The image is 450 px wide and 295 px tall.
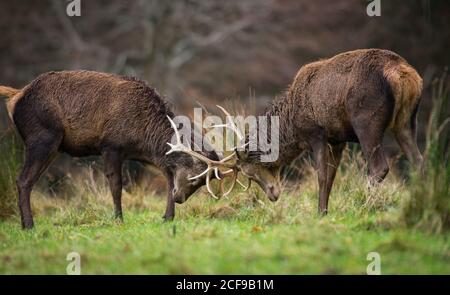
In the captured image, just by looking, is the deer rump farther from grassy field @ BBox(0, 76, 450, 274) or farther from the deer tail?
grassy field @ BBox(0, 76, 450, 274)

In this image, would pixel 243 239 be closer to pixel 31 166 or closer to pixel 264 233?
pixel 264 233

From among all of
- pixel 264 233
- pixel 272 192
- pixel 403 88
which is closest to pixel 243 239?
pixel 264 233

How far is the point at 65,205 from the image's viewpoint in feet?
41.3

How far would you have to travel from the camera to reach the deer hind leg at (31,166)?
10.7 metres

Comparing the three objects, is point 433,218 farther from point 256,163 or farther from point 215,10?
point 215,10

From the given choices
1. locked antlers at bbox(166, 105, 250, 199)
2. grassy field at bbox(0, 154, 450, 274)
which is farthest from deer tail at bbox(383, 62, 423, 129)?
locked antlers at bbox(166, 105, 250, 199)

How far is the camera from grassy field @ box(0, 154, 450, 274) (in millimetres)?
7590

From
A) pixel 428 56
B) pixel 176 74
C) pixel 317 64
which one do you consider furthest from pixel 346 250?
pixel 176 74

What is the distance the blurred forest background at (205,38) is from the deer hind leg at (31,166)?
14.4 m

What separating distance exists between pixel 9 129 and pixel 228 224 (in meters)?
4.28

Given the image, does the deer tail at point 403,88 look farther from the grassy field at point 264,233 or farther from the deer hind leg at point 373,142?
the grassy field at point 264,233

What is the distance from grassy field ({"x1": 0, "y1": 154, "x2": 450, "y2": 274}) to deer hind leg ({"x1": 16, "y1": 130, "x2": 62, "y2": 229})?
0.91 ft

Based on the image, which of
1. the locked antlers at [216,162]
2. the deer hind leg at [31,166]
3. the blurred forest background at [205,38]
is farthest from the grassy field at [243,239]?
the blurred forest background at [205,38]

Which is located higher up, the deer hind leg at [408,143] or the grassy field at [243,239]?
the deer hind leg at [408,143]
